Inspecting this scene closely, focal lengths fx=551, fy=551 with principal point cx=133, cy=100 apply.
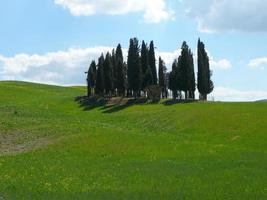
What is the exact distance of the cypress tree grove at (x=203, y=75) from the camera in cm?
9785

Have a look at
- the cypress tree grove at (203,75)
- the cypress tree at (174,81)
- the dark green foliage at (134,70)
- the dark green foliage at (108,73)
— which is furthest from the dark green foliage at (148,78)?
the dark green foliage at (108,73)

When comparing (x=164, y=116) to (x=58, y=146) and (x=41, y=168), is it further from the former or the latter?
(x=41, y=168)

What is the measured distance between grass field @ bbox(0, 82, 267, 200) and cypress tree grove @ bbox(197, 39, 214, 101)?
78.9 feet

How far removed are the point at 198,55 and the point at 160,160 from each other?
6637 cm

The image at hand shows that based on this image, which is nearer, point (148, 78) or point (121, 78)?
point (148, 78)

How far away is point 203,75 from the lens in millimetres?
98125

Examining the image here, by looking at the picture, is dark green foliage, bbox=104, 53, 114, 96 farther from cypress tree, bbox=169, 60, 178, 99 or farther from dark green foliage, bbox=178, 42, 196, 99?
dark green foliage, bbox=178, 42, 196, 99

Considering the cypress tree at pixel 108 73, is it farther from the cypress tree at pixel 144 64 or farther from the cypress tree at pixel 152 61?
the cypress tree at pixel 152 61

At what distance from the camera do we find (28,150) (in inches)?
1775

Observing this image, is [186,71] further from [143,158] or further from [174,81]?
[143,158]

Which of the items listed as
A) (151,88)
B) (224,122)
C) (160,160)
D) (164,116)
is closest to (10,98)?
(151,88)

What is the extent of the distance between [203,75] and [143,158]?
6202cm

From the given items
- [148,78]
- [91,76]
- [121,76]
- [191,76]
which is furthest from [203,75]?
[91,76]

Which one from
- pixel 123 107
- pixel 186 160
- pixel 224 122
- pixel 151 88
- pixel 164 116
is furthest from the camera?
pixel 151 88
